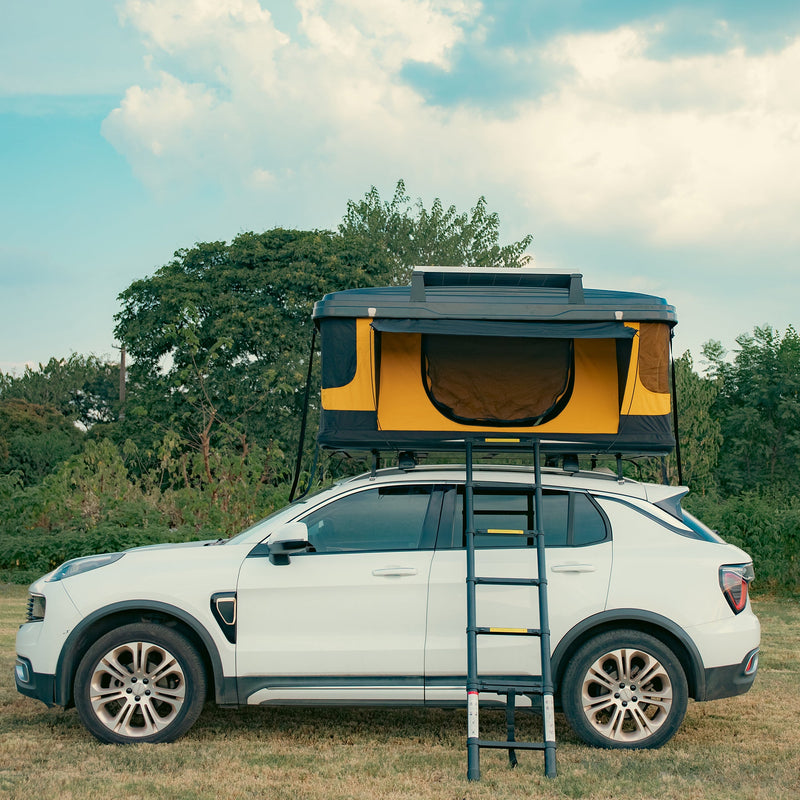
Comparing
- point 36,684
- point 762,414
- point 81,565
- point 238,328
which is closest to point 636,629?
point 81,565

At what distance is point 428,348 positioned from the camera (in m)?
6.69

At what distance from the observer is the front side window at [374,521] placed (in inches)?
248

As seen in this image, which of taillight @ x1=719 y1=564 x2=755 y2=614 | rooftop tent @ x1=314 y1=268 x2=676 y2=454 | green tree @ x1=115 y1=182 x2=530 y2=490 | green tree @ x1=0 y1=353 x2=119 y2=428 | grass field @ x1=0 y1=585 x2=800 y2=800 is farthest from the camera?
green tree @ x1=0 y1=353 x2=119 y2=428

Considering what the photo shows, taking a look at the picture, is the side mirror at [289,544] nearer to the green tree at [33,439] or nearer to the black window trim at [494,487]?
the black window trim at [494,487]

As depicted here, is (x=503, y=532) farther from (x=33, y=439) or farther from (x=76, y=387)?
(x=76, y=387)

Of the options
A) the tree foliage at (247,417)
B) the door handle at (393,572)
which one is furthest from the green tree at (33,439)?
the door handle at (393,572)

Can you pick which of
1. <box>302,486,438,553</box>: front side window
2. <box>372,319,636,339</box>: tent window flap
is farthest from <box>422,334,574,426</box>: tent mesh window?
<box>302,486,438,553</box>: front side window

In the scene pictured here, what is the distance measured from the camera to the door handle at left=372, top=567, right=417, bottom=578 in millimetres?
6121

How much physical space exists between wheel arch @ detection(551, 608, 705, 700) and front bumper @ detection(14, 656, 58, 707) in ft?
10.1

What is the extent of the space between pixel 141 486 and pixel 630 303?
44.6 ft

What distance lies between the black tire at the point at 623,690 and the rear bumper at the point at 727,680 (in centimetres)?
15

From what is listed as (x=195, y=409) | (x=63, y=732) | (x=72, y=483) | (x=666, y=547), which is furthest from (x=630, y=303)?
(x=195, y=409)

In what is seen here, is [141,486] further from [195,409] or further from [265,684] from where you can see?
[195,409]

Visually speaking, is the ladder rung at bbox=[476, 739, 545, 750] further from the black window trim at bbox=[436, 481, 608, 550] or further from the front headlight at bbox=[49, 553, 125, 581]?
the front headlight at bbox=[49, 553, 125, 581]
